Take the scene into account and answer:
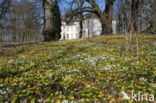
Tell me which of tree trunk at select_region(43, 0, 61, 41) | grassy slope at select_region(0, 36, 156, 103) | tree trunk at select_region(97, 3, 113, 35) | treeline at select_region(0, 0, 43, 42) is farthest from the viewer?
→ treeline at select_region(0, 0, 43, 42)

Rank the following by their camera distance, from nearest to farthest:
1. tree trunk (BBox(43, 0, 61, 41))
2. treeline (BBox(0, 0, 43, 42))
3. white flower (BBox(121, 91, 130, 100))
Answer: white flower (BBox(121, 91, 130, 100)) → tree trunk (BBox(43, 0, 61, 41)) → treeline (BBox(0, 0, 43, 42))

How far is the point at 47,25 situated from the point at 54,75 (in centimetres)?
1427

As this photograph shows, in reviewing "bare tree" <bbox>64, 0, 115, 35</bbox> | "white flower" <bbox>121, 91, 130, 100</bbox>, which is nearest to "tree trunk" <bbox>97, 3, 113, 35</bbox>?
"bare tree" <bbox>64, 0, 115, 35</bbox>

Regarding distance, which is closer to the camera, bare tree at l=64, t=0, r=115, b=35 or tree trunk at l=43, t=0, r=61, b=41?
tree trunk at l=43, t=0, r=61, b=41

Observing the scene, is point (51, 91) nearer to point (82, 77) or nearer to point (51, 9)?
point (82, 77)

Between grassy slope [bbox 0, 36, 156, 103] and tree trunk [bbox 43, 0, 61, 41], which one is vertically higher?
tree trunk [bbox 43, 0, 61, 41]

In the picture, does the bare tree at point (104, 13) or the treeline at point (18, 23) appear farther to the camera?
the treeline at point (18, 23)

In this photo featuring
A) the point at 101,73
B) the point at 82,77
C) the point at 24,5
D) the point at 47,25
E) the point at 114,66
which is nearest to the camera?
the point at 82,77

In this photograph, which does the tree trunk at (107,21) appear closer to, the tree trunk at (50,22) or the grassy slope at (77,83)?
the tree trunk at (50,22)

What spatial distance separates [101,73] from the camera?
4.87 meters

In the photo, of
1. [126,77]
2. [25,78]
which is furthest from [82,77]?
[25,78]

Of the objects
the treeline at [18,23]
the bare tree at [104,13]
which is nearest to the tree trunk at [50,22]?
the bare tree at [104,13]

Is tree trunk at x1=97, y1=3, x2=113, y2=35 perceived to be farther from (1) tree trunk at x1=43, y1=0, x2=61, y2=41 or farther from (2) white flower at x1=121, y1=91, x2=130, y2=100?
(2) white flower at x1=121, y1=91, x2=130, y2=100

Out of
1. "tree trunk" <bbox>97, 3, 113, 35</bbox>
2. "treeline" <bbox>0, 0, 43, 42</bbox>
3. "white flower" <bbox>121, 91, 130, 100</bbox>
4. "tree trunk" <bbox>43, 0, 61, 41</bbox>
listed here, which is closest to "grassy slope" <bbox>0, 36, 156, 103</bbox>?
"white flower" <bbox>121, 91, 130, 100</bbox>
